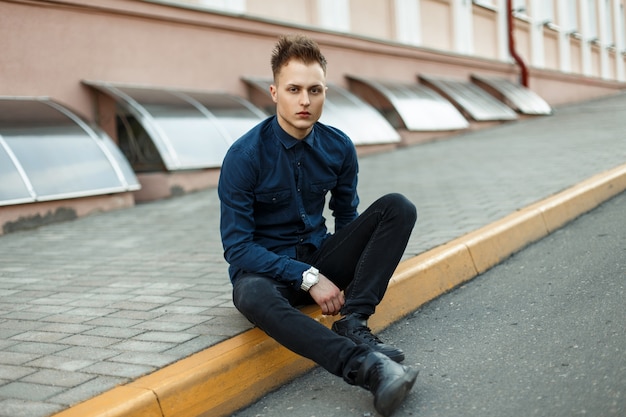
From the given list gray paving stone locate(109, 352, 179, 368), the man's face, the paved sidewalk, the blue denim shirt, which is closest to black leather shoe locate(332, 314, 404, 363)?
the blue denim shirt

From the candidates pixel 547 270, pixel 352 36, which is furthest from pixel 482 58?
pixel 547 270

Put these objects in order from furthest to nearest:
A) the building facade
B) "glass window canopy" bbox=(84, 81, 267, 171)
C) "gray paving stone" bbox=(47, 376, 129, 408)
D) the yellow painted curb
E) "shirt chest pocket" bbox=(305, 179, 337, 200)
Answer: "glass window canopy" bbox=(84, 81, 267, 171) < the building facade < "shirt chest pocket" bbox=(305, 179, 337, 200) < "gray paving stone" bbox=(47, 376, 129, 408) < the yellow painted curb

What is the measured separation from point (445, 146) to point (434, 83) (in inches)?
139

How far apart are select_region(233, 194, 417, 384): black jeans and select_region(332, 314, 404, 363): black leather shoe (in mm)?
51

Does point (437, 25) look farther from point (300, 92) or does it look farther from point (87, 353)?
point (87, 353)

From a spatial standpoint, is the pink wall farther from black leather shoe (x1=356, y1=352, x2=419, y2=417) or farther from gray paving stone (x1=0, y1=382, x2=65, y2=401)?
black leather shoe (x1=356, y1=352, x2=419, y2=417)

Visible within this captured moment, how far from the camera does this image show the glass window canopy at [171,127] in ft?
30.6

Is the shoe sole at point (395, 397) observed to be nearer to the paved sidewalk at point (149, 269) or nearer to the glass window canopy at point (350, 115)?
the paved sidewalk at point (149, 269)

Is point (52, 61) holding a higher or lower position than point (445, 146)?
higher

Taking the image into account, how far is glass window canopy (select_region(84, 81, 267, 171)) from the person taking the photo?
30.6ft

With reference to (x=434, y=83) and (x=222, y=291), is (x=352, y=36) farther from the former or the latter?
(x=222, y=291)

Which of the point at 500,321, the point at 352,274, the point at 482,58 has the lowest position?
the point at 500,321

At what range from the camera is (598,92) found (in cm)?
2852

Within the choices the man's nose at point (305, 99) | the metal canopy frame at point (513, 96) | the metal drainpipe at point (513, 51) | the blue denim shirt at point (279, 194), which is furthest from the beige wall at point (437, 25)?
the man's nose at point (305, 99)
